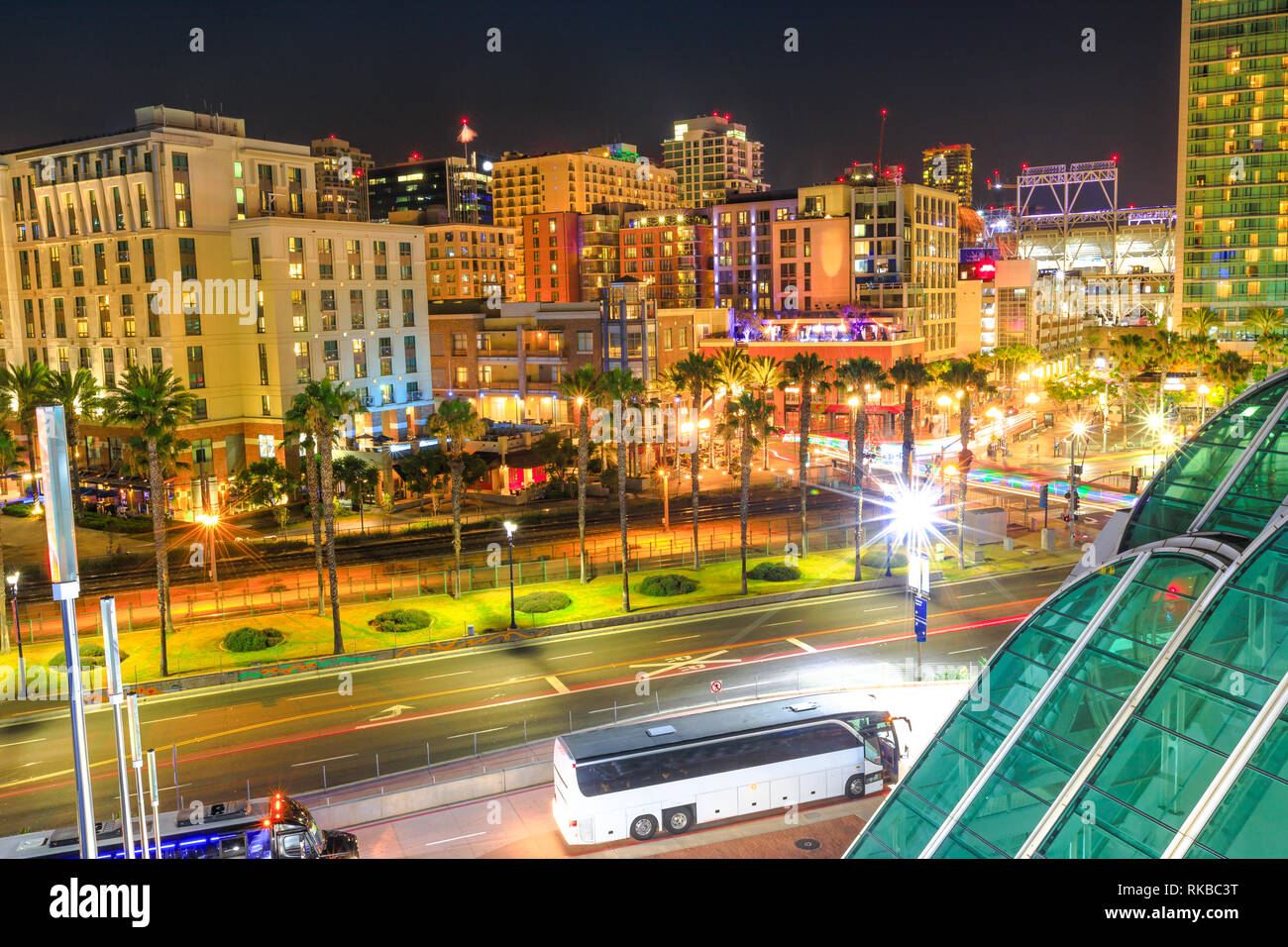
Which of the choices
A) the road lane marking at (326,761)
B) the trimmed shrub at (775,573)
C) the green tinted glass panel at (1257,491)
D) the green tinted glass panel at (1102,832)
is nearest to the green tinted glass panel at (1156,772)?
the green tinted glass panel at (1102,832)

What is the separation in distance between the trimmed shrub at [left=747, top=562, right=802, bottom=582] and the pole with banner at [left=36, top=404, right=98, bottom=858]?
168 ft

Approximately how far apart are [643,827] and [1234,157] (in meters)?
157

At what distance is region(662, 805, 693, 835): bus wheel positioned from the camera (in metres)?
29.0

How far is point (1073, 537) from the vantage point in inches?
2584

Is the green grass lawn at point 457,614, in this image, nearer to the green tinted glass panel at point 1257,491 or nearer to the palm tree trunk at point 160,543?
the palm tree trunk at point 160,543

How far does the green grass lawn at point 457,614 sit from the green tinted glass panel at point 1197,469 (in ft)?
97.9

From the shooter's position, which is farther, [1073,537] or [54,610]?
[1073,537]

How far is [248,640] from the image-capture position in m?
47.1

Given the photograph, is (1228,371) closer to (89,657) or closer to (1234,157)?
(1234,157)
